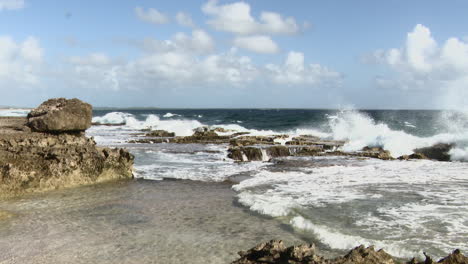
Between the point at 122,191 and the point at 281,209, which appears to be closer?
the point at 281,209

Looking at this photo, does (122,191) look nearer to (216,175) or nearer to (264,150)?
(216,175)

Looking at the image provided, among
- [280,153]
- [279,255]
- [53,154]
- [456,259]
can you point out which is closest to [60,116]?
[53,154]

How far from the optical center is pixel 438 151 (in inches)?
1017

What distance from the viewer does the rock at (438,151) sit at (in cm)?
2464

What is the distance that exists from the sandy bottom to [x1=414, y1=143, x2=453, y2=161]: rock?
691 inches

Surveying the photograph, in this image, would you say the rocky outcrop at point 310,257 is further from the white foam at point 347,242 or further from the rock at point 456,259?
the white foam at point 347,242

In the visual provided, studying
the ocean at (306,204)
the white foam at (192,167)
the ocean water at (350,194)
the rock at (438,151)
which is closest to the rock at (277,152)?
the ocean water at (350,194)

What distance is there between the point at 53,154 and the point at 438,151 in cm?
2294

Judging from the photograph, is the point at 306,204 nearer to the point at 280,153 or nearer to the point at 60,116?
the point at 60,116

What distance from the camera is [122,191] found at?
1314cm

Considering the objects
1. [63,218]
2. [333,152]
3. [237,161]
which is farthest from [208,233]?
[333,152]

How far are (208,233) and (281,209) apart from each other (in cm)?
254

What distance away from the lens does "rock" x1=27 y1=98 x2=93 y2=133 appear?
1491 centimetres

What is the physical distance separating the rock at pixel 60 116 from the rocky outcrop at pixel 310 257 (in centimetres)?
1205
